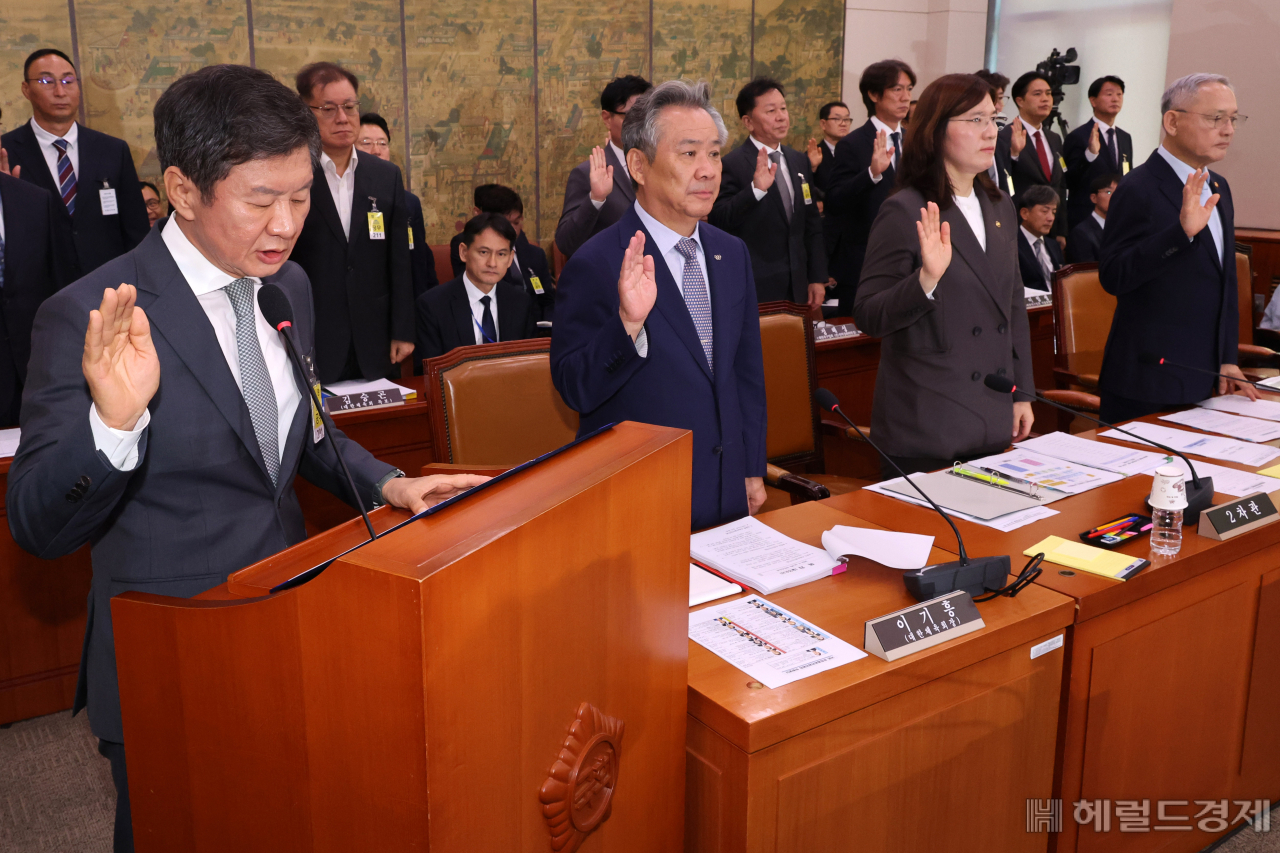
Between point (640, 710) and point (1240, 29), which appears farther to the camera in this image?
point (1240, 29)

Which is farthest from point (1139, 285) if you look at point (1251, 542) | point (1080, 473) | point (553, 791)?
point (553, 791)

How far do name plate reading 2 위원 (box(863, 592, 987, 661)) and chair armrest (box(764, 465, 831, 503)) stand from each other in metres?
1.13

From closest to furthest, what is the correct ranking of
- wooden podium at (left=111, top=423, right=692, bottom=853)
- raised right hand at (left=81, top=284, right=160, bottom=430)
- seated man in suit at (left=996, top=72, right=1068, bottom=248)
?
wooden podium at (left=111, top=423, right=692, bottom=853)
raised right hand at (left=81, top=284, right=160, bottom=430)
seated man in suit at (left=996, top=72, right=1068, bottom=248)

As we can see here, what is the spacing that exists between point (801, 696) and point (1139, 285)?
88.0 inches

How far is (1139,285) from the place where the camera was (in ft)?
10.0

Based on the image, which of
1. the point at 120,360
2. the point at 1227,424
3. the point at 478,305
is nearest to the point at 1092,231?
the point at 1227,424

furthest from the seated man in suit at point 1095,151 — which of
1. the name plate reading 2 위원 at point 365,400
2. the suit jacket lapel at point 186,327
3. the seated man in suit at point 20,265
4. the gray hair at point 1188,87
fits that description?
Answer: the suit jacket lapel at point 186,327

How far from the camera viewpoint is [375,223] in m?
3.86

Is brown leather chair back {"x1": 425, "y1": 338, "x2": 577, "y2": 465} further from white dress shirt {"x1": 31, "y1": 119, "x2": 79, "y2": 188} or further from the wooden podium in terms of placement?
white dress shirt {"x1": 31, "y1": 119, "x2": 79, "y2": 188}

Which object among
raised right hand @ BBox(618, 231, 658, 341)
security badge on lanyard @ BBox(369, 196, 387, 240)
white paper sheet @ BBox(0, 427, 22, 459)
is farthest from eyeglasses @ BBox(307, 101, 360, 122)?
raised right hand @ BBox(618, 231, 658, 341)

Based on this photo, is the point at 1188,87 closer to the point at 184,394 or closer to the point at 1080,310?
the point at 1080,310

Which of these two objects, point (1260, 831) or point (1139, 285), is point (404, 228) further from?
point (1260, 831)

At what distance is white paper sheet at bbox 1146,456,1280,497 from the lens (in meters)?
2.26

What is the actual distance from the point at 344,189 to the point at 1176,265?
2.81 meters
